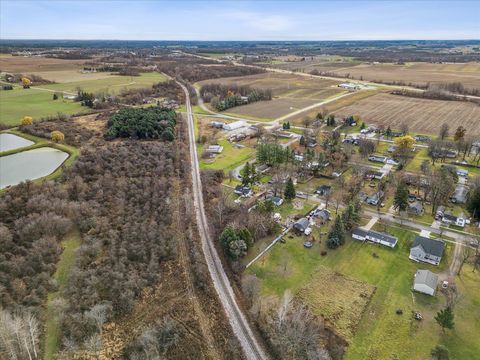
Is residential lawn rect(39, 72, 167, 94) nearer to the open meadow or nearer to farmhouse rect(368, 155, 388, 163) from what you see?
the open meadow

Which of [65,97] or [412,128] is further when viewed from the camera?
[65,97]

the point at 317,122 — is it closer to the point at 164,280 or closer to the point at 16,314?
the point at 164,280

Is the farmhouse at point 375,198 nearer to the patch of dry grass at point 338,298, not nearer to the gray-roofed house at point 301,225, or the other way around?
the gray-roofed house at point 301,225

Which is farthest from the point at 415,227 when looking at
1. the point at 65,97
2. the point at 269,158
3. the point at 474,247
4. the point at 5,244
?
the point at 65,97

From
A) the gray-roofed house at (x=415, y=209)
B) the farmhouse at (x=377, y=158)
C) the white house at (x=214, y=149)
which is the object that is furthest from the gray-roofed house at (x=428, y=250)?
the white house at (x=214, y=149)

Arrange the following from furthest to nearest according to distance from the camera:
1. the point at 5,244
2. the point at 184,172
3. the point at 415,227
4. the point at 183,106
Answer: the point at 183,106 → the point at 184,172 → the point at 415,227 → the point at 5,244

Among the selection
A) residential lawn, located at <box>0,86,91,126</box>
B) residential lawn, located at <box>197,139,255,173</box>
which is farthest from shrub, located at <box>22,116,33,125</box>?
residential lawn, located at <box>197,139,255,173</box>
